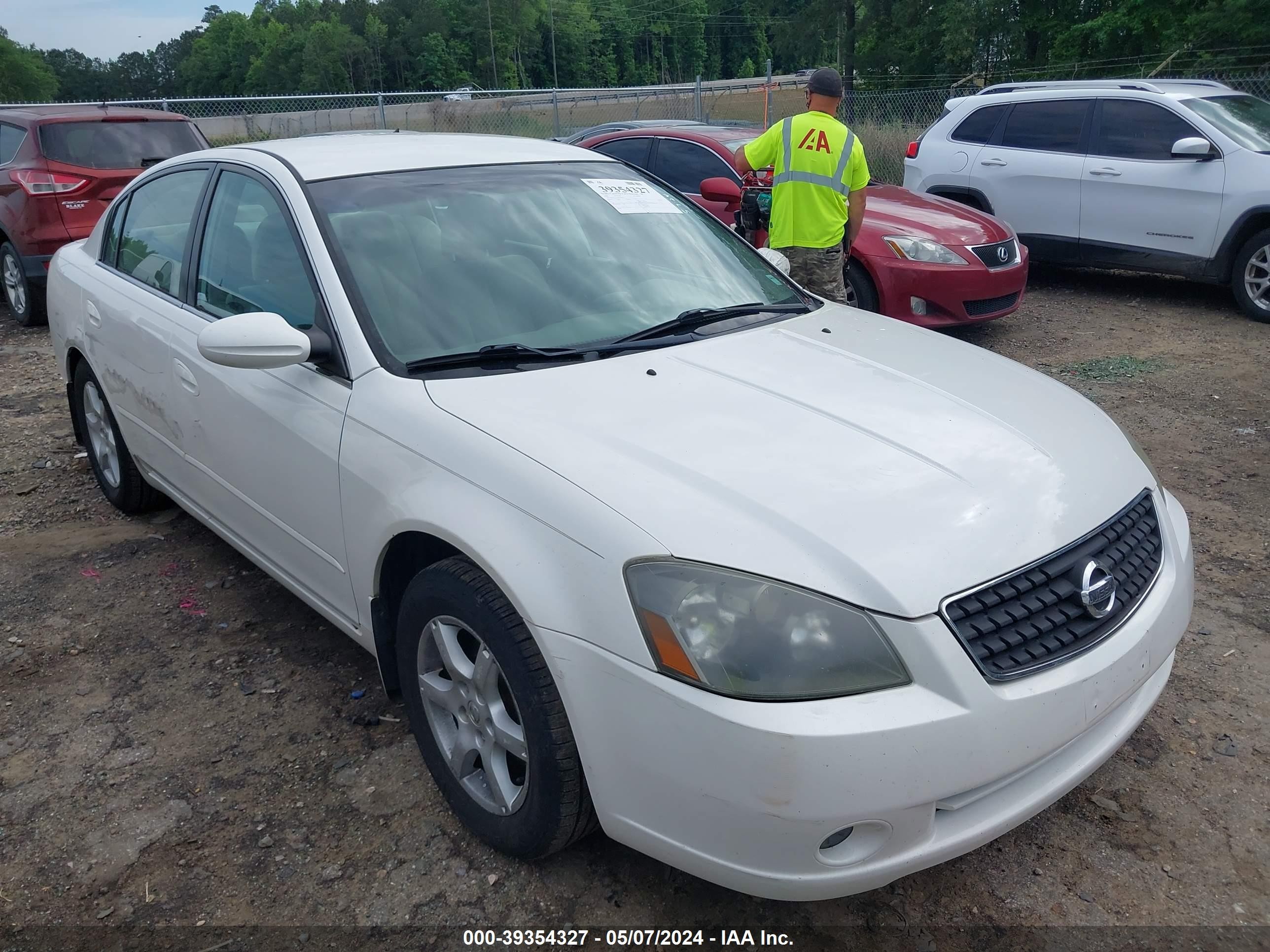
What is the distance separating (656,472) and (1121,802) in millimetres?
1576

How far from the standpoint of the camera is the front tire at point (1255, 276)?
7461 mm

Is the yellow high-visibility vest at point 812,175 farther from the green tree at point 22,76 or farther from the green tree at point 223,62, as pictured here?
the green tree at point 223,62

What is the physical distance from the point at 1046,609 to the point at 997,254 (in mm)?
5599

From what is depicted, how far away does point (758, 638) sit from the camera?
73.8 inches

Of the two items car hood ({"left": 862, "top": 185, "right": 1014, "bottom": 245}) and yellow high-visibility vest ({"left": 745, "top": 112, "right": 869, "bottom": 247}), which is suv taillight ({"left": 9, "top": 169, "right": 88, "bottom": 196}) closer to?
yellow high-visibility vest ({"left": 745, "top": 112, "right": 869, "bottom": 247})

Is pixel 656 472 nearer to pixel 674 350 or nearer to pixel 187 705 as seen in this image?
pixel 674 350

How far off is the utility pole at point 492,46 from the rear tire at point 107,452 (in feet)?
271

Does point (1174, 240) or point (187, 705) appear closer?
point (187, 705)

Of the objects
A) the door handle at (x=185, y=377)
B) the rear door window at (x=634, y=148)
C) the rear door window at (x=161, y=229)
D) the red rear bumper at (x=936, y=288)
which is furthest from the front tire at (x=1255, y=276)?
the door handle at (x=185, y=377)

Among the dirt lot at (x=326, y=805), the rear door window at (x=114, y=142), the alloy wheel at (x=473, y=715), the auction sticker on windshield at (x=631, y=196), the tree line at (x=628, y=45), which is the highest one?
the tree line at (x=628, y=45)

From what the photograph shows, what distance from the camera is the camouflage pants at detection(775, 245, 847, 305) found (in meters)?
5.73

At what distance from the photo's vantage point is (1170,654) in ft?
8.07

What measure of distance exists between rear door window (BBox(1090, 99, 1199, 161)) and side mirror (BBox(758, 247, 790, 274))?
222 inches

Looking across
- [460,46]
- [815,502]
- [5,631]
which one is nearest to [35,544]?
[5,631]
